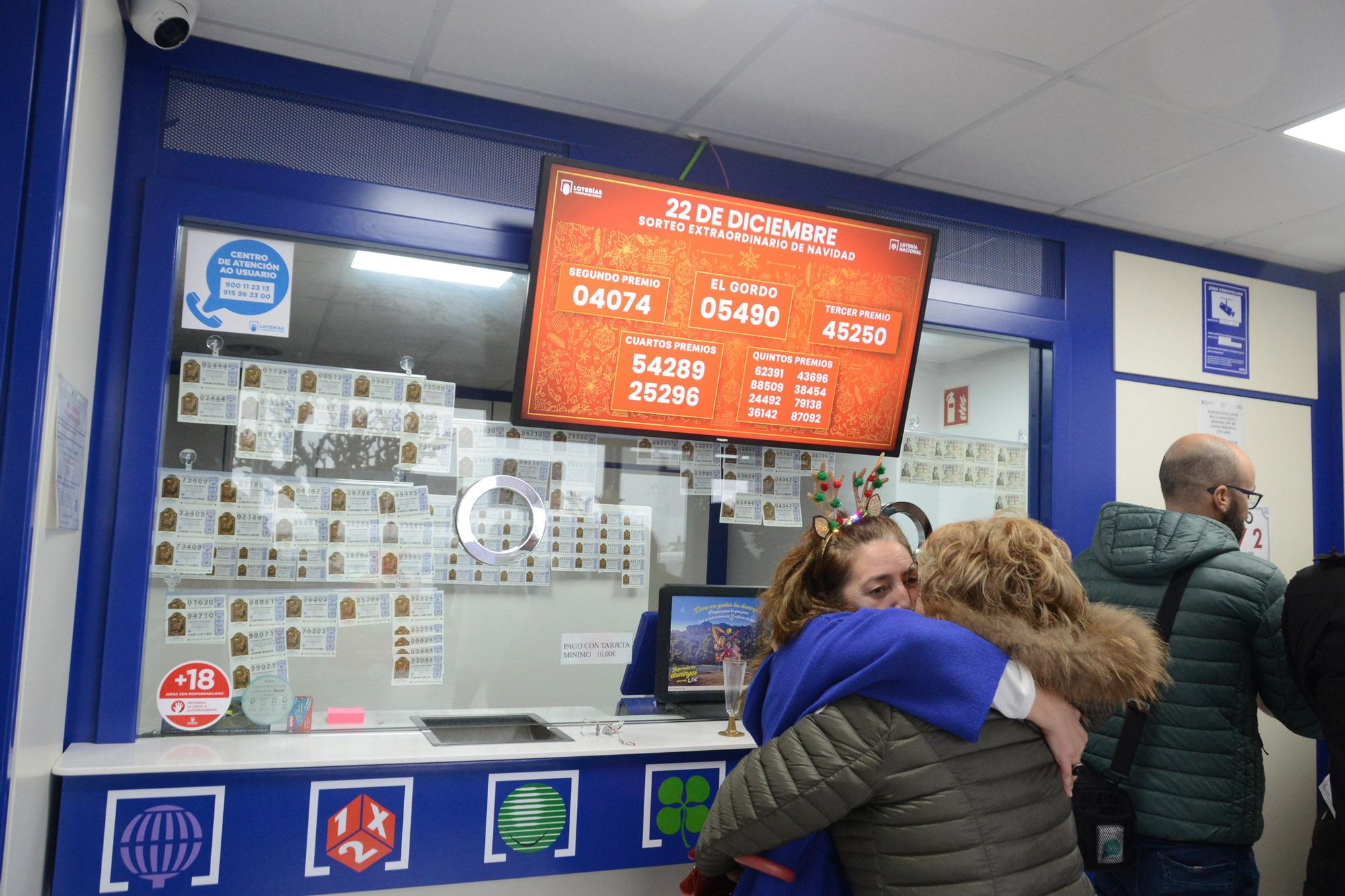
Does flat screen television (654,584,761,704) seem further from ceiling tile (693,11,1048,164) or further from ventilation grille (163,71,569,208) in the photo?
ceiling tile (693,11,1048,164)

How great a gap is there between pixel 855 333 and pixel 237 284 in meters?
1.69

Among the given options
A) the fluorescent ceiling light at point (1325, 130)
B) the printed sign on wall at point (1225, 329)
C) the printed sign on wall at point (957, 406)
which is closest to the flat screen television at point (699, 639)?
the printed sign on wall at point (957, 406)

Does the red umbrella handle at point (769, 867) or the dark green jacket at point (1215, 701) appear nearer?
the red umbrella handle at point (769, 867)

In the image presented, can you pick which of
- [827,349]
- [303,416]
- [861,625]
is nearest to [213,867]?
[303,416]

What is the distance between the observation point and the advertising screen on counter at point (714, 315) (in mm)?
2521

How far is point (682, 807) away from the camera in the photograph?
235 cm

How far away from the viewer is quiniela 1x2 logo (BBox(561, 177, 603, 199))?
246 cm

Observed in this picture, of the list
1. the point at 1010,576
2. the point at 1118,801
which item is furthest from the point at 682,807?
the point at 1010,576

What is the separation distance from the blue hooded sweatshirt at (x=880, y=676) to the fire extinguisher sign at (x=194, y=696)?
145cm

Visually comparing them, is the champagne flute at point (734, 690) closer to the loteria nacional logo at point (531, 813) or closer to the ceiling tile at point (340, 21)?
the loteria nacional logo at point (531, 813)

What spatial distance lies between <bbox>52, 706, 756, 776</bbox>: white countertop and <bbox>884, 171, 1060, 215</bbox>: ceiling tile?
6.05 ft

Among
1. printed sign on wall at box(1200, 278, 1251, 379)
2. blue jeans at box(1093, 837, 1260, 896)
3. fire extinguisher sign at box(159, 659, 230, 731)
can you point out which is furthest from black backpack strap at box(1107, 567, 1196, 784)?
fire extinguisher sign at box(159, 659, 230, 731)

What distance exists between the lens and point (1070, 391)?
10.9ft

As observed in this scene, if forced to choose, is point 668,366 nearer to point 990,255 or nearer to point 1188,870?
point 990,255
